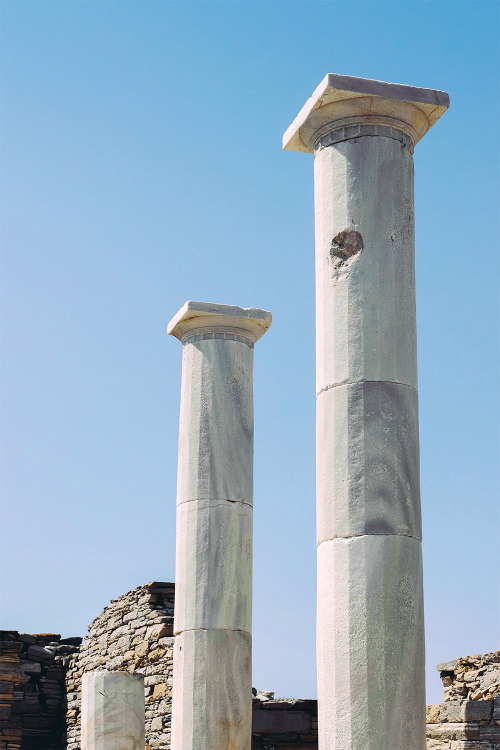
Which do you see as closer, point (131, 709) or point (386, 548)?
point (386, 548)

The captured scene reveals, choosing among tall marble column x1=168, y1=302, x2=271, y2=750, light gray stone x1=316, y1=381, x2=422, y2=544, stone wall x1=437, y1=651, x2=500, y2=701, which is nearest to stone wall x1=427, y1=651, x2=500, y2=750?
tall marble column x1=168, y1=302, x2=271, y2=750

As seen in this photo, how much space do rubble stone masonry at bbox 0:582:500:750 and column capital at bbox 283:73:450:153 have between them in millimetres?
6858

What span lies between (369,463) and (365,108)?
2.91m

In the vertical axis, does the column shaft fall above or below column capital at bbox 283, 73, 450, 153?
below

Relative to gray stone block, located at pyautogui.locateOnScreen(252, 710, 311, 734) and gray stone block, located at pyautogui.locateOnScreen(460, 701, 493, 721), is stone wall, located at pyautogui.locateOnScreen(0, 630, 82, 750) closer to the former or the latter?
gray stone block, located at pyautogui.locateOnScreen(252, 710, 311, 734)

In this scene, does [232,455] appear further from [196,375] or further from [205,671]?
[205,671]

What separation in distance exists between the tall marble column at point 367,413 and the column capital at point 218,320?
4.51 m

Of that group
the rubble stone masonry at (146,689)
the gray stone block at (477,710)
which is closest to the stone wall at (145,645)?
the rubble stone masonry at (146,689)

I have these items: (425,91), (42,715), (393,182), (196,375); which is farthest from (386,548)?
(42,715)

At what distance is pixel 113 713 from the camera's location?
1476 cm

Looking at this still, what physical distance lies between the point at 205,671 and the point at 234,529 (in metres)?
1.70

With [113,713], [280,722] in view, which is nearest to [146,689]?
[280,722]

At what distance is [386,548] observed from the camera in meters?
8.59

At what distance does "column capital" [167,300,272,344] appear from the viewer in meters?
14.0
